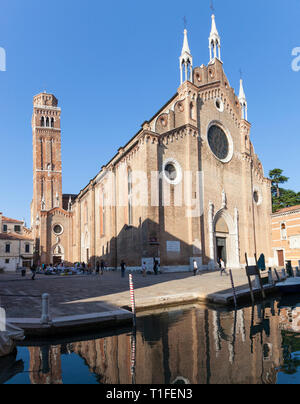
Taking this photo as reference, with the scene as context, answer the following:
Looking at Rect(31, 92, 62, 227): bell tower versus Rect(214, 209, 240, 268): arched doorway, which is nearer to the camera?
Rect(214, 209, 240, 268): arched doorway

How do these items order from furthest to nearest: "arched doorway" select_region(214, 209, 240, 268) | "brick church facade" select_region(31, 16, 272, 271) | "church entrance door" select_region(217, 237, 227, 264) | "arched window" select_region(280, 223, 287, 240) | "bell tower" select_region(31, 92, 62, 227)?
"bell tower" select_region(31, 92, 62, 227) < "arched window" select_region(280, 223, 287, 240) < "church entrance door" select_region(217, 237, 227, 264) < "arched doorway" select_region(214, 209, 240, 268) < "brick church facade" select_region(31, 16, 272, 271)

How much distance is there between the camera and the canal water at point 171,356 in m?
5.43

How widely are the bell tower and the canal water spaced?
50.4m

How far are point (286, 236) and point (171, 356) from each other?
32986 mm

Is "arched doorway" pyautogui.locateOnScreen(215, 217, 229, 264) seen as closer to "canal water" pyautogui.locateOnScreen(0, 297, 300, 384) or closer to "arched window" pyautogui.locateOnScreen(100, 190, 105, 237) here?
"arched window" pyautogui.locateOnScreen(100, 190, 105, 237)

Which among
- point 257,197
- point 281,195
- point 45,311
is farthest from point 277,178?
point 45,311

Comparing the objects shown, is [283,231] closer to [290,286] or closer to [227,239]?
[227,239]

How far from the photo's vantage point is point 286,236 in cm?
3584

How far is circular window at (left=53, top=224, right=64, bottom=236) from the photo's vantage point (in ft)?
167

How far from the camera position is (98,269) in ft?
94.9

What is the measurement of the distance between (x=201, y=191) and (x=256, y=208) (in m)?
10.2

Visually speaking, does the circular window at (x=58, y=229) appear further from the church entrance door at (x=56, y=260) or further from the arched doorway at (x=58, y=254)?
the church entrance door at (x=56, y=260)

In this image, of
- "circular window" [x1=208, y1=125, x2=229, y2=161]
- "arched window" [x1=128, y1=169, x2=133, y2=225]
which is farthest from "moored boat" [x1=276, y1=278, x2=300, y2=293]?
"circular window" [x1=208, y1=125, x2=229, y2=161]
